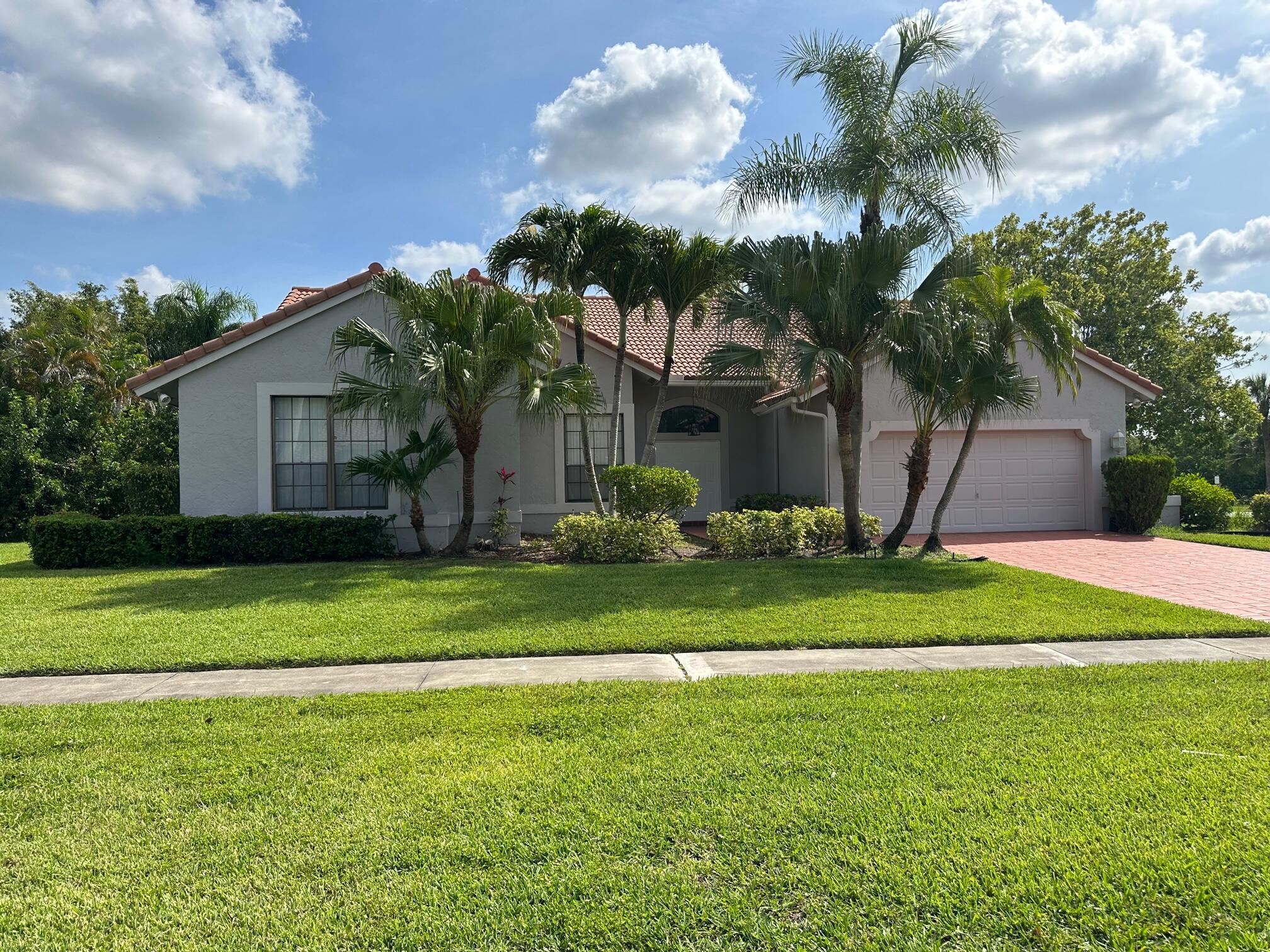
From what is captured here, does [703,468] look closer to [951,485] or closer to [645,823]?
[951,485]

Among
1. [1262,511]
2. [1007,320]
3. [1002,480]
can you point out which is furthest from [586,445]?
[1262,511]

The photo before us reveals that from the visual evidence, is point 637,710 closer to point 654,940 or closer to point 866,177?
point 654,940

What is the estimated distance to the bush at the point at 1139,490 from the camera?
16078mm

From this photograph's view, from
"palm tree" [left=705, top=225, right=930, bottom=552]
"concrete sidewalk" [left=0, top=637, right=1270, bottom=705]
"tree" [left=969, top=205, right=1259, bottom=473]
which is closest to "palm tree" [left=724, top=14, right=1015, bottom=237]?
"palm tree" [left=705, top=225, right=930, bottom=552]

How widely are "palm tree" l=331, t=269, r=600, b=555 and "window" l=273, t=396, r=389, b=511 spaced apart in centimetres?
115

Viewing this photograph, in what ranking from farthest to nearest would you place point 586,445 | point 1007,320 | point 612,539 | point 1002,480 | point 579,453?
point 1002,480, point 579,453, point 586,445, point 612,539, point 1007,320

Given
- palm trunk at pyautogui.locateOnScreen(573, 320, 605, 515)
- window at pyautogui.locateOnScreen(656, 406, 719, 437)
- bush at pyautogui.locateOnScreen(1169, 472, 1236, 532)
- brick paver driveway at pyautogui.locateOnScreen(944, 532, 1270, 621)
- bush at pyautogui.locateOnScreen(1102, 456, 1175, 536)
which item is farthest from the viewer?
window at pyautogui.locateOnScreen(656, 406, 719, 437)

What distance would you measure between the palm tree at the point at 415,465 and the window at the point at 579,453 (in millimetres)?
2910

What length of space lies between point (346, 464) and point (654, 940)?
12.6m

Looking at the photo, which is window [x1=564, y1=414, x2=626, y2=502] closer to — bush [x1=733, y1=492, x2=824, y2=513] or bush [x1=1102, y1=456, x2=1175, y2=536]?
bush [x1=733, y1=492, x2=824, y2=513]

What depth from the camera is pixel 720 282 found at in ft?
45.4

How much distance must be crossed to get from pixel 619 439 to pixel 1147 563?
9.18 m

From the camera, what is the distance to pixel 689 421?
1928 centimetres

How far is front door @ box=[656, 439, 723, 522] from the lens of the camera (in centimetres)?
1919
